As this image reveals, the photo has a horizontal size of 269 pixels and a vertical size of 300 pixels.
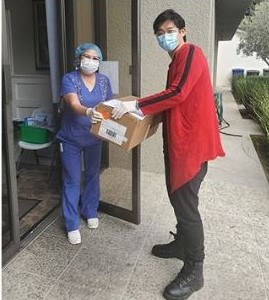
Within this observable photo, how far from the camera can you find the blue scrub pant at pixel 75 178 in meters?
2.96

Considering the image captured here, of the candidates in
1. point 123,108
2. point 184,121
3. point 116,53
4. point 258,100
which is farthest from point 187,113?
point 258,100

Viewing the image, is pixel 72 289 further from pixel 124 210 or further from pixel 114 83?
pixel 114 83

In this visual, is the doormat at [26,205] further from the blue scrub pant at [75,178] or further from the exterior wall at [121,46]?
the exterior wall at [121,46]

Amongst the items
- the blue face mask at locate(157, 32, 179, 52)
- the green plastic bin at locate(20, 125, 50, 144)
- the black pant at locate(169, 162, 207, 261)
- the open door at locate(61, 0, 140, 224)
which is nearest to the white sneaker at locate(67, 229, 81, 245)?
A: the open door at locate(61, 0, 140, 224)

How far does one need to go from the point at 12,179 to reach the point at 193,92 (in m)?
1.42

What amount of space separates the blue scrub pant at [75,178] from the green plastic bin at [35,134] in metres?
1.24

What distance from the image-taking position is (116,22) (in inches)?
159

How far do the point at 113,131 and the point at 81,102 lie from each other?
0.55 meters

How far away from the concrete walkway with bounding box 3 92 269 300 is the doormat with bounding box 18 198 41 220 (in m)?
0.35

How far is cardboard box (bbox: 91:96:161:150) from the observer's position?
2291 mm

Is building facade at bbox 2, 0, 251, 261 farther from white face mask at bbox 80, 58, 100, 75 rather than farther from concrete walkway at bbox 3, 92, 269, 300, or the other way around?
white face mask at bbox 80, 58, 100, 75

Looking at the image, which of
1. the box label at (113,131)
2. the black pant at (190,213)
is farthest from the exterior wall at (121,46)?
the black pant at (190,213)

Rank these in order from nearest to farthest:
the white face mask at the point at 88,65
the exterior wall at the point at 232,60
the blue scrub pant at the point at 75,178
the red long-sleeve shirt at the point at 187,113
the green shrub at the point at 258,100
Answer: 1. the red long-sleeve shirt at the point at 187,113
2. the white face mask at the point at 88,65
3. the blue scrub pant at the point at 75,178
4. the green shrub at the point at 258,100
5. the exterior wall at the point at 232,60

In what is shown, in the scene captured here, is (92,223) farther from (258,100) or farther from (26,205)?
(258,100)
